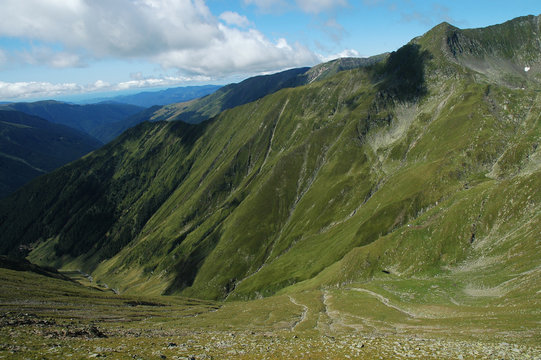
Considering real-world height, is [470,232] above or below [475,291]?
above

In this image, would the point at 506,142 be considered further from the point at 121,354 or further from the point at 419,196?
the point at 121,354

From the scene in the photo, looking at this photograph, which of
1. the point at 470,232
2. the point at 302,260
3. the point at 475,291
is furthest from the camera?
the point at 302,260

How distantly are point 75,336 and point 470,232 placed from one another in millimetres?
117146

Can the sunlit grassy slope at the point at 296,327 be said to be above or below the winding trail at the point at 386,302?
above

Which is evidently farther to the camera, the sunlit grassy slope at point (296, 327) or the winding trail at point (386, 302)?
the winding trail at point (386, 302)

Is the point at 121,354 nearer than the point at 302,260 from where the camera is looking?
Yes

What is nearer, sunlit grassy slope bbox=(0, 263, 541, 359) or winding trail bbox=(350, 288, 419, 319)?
sunlit grassy slope bbox=(0, 263, 541, 359)

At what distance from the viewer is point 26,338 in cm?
3152

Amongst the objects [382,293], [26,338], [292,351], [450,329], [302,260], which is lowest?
[302,260]

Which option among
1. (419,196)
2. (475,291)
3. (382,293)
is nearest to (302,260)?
(419,196)

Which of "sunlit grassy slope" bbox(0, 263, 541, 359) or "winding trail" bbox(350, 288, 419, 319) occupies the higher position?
"sunlit grassy slope" bbox(0, 263, 541, 359)

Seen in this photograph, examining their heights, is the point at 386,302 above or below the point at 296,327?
below

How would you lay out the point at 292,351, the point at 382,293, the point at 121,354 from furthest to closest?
the point at 382,293, the point at 292,351, the point at 121,354

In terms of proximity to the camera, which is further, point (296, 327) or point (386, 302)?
point (386, 302)
